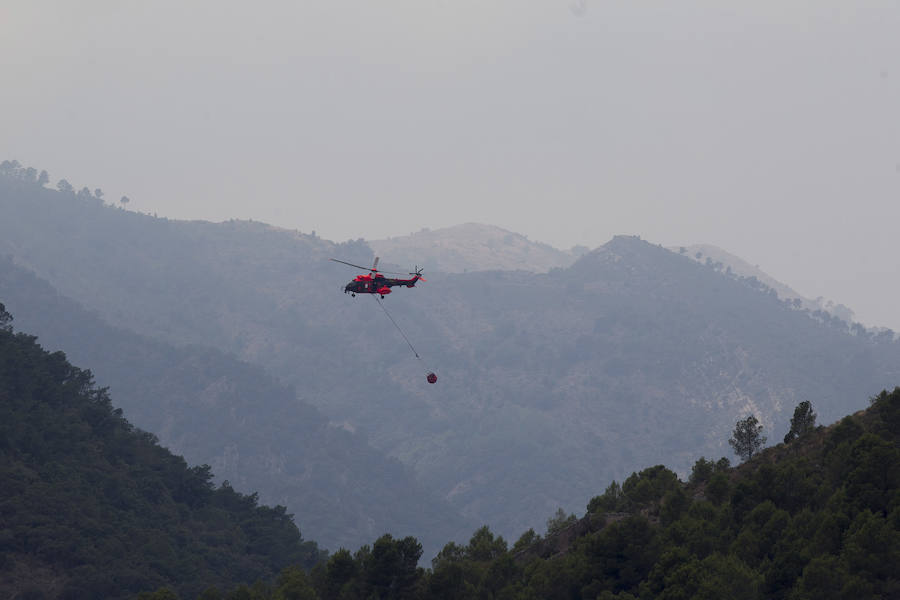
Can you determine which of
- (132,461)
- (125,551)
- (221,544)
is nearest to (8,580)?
(125,551)

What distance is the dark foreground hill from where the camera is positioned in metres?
117

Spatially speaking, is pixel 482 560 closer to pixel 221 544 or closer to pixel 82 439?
pixel 221 544

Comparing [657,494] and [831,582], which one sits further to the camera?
[657,494]

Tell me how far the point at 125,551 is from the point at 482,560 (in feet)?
198

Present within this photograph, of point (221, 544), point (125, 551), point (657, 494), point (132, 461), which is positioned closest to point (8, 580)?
point (125, 551)

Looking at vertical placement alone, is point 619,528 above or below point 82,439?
below

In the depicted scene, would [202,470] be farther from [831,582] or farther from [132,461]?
[831,582]

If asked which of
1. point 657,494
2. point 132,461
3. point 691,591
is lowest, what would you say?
point 691,591

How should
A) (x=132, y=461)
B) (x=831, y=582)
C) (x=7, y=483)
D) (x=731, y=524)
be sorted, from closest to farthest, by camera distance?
(x=831, y=582)
(x=731, y=524)
(x=7, y=483)
(x=132, y=461)

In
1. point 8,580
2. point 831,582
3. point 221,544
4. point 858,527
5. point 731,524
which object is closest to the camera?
point 831,582

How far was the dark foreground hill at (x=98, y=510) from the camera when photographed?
11694 centimetres

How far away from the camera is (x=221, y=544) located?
146250 mm

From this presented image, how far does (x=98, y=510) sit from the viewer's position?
5236 inches

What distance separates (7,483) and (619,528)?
282ft
